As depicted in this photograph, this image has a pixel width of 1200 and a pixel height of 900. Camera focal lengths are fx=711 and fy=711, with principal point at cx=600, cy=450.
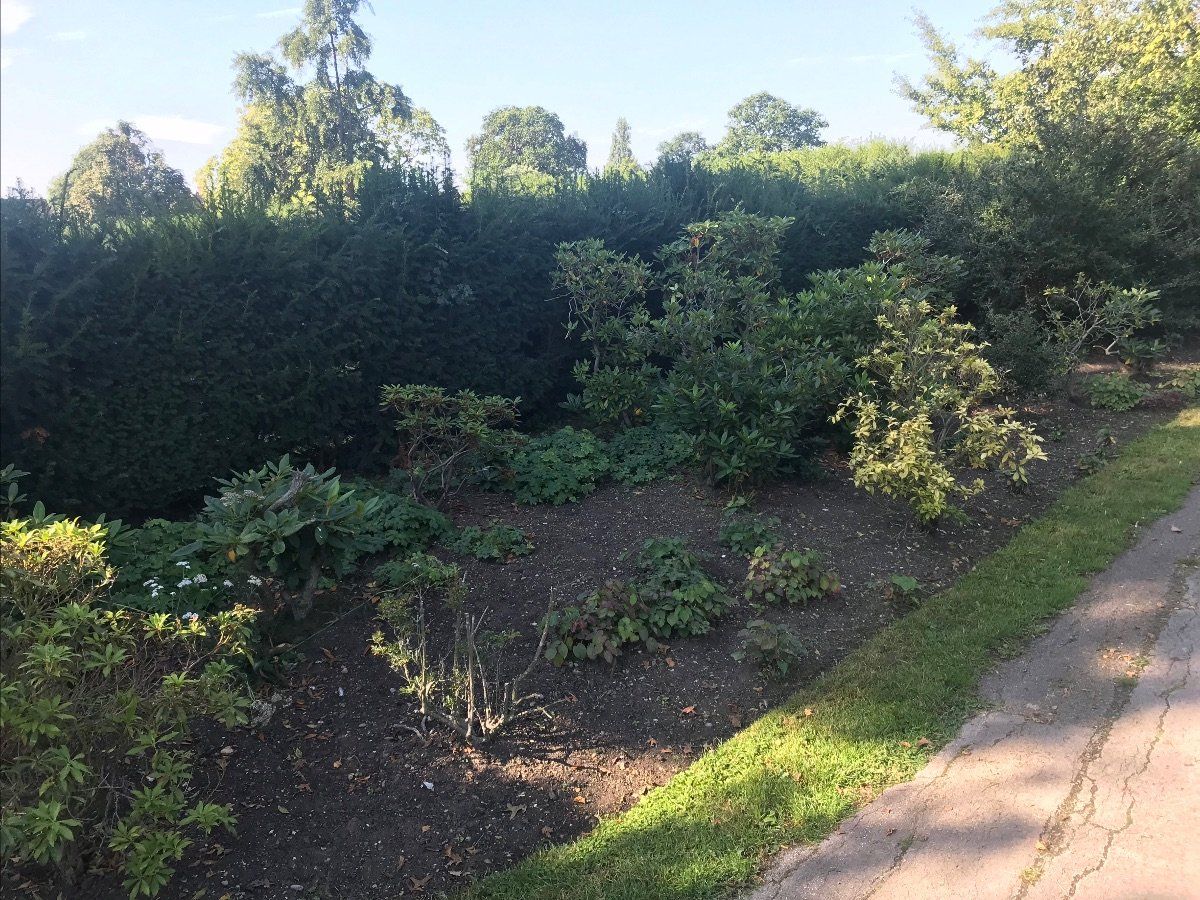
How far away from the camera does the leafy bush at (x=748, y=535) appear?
16.0 feet

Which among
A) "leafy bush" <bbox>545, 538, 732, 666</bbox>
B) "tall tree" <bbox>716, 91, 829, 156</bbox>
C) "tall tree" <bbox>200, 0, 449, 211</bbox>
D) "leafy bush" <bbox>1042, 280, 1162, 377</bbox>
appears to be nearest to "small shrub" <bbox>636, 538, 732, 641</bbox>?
"leafy bush" <bbox>545, 538, 732, 666</bbox>

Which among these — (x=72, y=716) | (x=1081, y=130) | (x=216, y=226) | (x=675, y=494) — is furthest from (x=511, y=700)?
(x=1081, y=130)

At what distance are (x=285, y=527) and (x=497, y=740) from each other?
1454 mm

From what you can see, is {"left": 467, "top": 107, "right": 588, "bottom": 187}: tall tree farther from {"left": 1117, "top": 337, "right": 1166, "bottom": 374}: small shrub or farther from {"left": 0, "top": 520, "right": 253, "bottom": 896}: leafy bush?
{"left": 0, "top": 520, "right": 253, "bottom": 896}: leafy bush

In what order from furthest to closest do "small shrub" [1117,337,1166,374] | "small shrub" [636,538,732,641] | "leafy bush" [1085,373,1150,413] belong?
"small shrub" [1117,337,1166,374]
"leafy bush" [1085,373,1150,413]
"small shrub" [636,538,732,641]

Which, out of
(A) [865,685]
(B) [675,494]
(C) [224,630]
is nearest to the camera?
(C) [224,630]

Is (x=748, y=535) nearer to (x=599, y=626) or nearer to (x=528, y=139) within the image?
(x=599, y=626)

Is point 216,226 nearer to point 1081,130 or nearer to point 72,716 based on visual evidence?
point 72,716

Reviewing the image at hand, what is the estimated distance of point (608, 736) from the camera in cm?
340

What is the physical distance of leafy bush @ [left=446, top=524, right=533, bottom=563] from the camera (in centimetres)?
487

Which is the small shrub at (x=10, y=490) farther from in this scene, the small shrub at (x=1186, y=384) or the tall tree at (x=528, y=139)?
the tall tree at (x=528, y=139)

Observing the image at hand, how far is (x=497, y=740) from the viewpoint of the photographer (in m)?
3.36

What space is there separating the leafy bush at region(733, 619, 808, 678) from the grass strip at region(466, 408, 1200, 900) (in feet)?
0.58

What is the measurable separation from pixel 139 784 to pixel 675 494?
3.99 m
